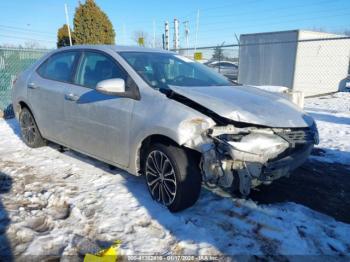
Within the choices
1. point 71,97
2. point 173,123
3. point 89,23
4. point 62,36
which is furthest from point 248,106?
point 62,36

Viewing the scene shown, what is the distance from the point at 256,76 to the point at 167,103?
12268 mm

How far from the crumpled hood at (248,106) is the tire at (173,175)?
553mm

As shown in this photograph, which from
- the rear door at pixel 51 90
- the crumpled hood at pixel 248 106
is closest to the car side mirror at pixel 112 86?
the crumpled hood at pixel 248 106

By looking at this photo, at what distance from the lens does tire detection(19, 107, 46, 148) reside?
528cm

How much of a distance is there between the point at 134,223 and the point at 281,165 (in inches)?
60.7

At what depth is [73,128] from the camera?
4.21 metres

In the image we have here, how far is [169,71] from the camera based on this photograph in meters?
3.97

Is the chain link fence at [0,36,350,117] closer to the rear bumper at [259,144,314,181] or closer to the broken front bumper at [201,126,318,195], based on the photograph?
the rear bumper at [259,144,314,181]

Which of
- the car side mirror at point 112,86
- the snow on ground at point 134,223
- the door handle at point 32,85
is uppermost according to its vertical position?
the car side mirror at point 112,86

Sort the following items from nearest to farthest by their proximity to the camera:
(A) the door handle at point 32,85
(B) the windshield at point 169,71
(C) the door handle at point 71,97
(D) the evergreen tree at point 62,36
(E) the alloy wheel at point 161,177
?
(E) the alloy wheel at point 161,177
(B) the windshield at point 169,71
(C) the door handle at point 71,97
(A) the door handle at point 32,85
(D) the evergreen tree at point 62,36

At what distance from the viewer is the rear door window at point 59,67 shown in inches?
173

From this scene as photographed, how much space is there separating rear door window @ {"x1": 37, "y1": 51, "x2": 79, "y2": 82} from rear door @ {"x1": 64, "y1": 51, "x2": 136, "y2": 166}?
0.78 feet

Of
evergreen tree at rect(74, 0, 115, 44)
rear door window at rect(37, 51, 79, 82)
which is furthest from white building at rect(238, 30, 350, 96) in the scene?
rear door window at rect(37, 51, 79, 82)

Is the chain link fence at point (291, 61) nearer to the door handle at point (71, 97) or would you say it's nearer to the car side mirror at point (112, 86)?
the door handle at point (71, 97)
